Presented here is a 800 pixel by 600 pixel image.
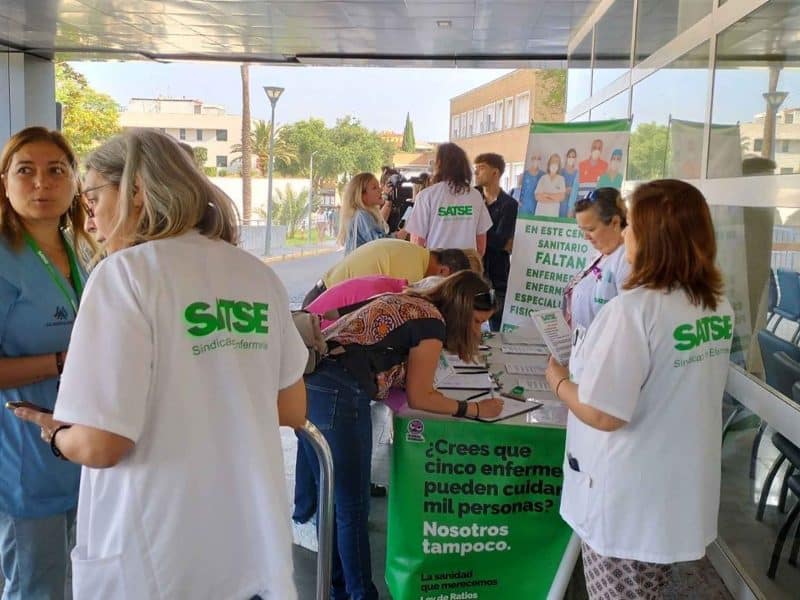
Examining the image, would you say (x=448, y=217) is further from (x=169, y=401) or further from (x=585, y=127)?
(x=169, y=401)

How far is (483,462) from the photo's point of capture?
2152 mm

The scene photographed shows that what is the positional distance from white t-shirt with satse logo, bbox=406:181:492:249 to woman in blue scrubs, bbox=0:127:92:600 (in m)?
3.02

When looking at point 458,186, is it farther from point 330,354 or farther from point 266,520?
point 266,520

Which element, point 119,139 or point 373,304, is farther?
point 373,304

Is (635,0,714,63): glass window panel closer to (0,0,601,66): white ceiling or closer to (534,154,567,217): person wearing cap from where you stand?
(534,154,567,217): person wearing cap

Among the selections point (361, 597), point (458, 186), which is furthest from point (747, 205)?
point (458, 186)

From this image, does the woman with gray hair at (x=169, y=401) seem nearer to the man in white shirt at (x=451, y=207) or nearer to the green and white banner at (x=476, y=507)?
the green and white banner at (x=476, y=507)

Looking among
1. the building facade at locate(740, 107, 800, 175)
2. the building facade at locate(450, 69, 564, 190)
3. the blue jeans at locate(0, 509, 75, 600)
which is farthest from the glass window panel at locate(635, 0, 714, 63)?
the building facade at locate(450, 69, 564, 190)

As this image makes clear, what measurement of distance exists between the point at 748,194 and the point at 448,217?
2.39m

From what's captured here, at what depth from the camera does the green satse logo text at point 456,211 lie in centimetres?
443

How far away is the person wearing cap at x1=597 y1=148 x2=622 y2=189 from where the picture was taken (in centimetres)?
366

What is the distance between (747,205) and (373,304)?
4.00 ft

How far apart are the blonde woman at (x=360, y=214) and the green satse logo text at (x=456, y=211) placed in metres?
0.46

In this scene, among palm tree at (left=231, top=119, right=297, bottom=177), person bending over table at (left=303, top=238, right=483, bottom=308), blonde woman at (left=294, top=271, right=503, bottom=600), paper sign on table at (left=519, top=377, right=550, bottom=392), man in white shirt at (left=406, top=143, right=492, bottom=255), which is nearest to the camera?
blonde woman at (left=294, top=271, right=503, bottom=600)
